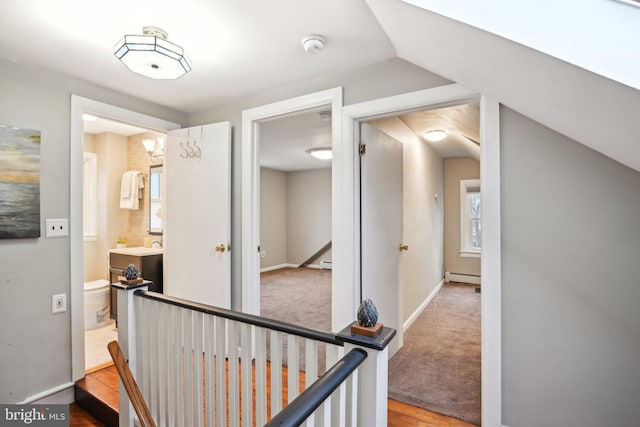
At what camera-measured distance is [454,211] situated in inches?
221

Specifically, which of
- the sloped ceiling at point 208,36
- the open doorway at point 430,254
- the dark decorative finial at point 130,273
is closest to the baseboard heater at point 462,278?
the open doorway at point 430,254

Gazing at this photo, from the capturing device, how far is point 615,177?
4.70ft

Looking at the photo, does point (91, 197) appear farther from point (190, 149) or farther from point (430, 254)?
point (430, 254)

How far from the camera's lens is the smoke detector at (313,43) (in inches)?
67.2

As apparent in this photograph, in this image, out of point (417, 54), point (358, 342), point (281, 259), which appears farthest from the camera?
point (281, 259)

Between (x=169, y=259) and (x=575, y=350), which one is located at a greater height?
(x=169, y=259)

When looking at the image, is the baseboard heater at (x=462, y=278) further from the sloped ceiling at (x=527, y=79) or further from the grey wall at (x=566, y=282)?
the sloped ceiling at (x=527, y=79)

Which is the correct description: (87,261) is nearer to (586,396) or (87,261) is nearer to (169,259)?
(169,259)

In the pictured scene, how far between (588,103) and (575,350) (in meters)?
1.18

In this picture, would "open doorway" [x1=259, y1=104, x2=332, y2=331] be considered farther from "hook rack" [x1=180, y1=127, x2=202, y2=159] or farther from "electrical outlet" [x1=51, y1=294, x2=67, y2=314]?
"electrical outlet" [x1=51, y1=294, x2=67, y2=314]

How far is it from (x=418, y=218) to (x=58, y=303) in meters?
3.48

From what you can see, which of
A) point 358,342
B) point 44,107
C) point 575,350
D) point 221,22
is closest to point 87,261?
point 44,107

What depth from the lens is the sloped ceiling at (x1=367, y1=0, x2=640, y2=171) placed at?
974 millimetres

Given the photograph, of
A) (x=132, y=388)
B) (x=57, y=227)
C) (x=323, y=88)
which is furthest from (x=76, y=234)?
(x=323, y=88)
